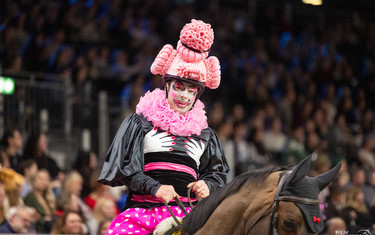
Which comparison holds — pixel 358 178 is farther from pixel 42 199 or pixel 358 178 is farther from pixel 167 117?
pixel 167 117

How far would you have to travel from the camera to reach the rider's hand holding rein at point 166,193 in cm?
382

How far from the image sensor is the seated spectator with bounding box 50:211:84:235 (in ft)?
22.0

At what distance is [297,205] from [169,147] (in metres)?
1.10

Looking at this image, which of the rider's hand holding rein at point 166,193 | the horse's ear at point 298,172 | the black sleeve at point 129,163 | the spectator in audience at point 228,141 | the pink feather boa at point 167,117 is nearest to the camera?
the horse's ear at point 298,172

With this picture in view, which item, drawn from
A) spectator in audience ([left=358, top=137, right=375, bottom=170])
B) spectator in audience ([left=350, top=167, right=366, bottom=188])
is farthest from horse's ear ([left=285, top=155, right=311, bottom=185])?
spectator in audience ([left=358, top=137, right=375, bottom=170])

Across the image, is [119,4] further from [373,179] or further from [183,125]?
[183,125]

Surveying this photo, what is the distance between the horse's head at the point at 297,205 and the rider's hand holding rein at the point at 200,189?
2.53ft

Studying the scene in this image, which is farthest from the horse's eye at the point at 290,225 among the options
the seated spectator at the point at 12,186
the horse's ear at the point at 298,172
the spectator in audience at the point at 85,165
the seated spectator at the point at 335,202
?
the spectator in audience at the point at 85,165

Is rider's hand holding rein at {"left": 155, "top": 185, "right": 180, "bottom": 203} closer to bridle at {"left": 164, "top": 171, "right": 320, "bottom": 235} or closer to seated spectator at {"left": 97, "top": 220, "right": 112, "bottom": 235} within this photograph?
bridle at {"left": 164, "top": 171, "right": 320, "bottom": 235}

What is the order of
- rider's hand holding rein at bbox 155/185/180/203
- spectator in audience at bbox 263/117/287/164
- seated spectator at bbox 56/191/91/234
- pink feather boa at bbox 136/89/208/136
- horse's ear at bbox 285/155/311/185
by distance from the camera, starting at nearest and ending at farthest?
horse's ear at bbox 285/155/311/185
rider's hand holding rein at bbox 155/185/180/203
pink feather boa at bbox 136/89/208/136
seated spectator at bbox 56/191/91/234
spectator in audience at bbox 263/117/287/164

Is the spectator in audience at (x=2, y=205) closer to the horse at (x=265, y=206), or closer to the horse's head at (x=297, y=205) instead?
the horse at (x=265, y=206)

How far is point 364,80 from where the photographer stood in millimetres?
14719

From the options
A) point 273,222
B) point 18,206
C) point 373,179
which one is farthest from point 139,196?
point 373,179

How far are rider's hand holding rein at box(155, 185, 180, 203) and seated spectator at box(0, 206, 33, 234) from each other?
3210 millimetres
